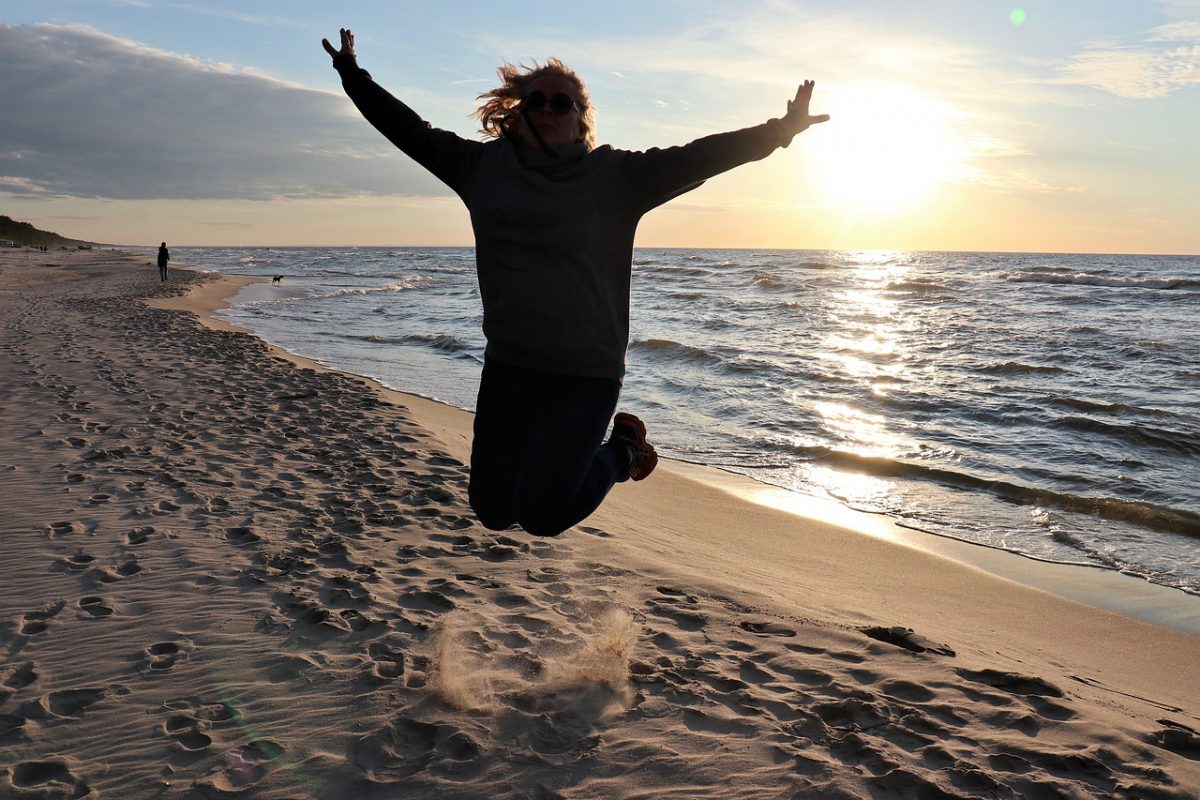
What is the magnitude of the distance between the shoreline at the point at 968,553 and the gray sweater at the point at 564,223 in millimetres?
4389

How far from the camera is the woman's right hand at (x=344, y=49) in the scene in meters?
3.72

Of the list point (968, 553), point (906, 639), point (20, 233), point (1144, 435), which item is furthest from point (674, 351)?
point (20, 233)

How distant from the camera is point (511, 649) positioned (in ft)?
12.6

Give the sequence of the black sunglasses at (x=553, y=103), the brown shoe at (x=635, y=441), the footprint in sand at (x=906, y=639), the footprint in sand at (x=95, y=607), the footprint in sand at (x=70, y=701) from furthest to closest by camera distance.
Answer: the footprint in sand at (x=906, y=639), the brown shoe at (x=635, y=441), the footprint in sand at (x=95, y=607), the black sunglasses at (x=553, y=103), the footprint in sand at (x=70, y=701)

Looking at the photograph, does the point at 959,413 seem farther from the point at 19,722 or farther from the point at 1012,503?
the point at 19,722

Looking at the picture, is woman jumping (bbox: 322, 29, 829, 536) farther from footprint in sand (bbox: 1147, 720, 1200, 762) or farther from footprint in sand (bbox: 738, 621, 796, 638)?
footprint in sand (bbox: 1147, 720, 1200, 762)

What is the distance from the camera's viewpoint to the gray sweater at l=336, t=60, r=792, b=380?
3174 millimetres

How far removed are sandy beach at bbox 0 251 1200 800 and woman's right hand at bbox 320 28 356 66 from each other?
259 centimetres

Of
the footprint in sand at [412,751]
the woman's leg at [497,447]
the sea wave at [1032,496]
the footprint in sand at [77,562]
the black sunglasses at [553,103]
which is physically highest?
the black sunglasses at [553,103]

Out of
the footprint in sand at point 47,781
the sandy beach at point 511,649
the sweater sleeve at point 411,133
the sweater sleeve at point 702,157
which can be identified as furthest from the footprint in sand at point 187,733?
the sweater sleeve at point 702,157

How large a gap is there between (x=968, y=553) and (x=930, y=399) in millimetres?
7015

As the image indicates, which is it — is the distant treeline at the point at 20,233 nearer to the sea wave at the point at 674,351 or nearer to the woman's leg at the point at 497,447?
the sea wave at the point at 674,351

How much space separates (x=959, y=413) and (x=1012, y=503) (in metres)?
4.35

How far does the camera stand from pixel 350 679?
346 cm
